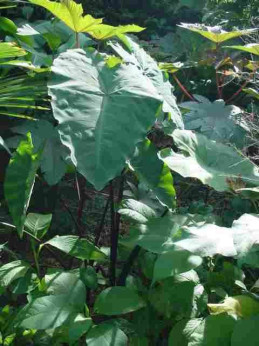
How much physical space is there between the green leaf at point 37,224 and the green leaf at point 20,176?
0.48ft

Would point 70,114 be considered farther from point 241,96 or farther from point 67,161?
point 241,96

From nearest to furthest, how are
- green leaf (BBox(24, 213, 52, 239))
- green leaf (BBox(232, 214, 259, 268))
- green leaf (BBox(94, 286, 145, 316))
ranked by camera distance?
green leaf (BBox(232, 214, 259, 268)) < green leaf (BBox(94, 286, 145, 316)) < green leaf (BBox(24, 213, 52, 239))

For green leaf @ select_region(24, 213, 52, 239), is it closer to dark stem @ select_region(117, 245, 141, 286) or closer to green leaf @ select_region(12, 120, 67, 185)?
green leaf @ select_region(12, 120, 67, 185)

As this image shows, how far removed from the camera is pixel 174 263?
1.21 meters

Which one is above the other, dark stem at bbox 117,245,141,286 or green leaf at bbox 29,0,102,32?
green leaf at bbox 29,0,102,32

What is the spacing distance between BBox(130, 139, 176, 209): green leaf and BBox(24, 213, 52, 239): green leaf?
0.31m

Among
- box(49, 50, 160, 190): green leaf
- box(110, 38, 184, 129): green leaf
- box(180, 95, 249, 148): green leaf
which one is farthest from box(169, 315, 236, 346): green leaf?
box(180, 95, 249, 148): green leaf

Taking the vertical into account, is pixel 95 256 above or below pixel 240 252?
below

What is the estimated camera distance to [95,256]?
1480 mm

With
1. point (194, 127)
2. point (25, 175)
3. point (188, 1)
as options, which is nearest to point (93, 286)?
point (25, 175)

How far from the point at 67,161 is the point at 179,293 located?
0.55 m

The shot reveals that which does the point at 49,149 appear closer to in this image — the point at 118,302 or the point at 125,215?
the point at 125,215

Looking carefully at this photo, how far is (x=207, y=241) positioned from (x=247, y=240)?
88mm

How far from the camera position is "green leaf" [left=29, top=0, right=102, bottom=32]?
1485mm
